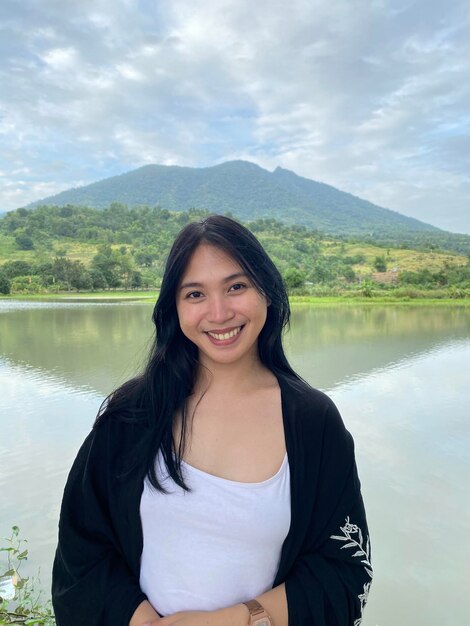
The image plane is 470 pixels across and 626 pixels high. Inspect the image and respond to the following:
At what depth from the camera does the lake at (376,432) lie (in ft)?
8.27

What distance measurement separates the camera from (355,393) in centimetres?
612

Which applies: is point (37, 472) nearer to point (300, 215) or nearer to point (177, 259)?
point (177, 259)

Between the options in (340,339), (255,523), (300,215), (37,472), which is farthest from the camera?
(300,215)

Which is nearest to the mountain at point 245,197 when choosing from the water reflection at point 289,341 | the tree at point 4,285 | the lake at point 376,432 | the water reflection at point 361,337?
the tree at point 4,285

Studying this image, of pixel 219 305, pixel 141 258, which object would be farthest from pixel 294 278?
pixel 219 305

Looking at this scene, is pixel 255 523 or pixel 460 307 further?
pixel 460 307

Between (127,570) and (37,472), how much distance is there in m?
3.07

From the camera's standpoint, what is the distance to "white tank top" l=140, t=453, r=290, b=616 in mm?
805

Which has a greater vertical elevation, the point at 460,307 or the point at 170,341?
the point at 170,341

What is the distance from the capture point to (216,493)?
0.81m

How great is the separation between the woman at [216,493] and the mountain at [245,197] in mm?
77643

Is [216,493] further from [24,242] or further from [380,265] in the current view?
[24,242]

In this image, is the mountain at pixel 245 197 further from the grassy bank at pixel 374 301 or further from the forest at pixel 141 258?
the grassy bank at pixel 374 301

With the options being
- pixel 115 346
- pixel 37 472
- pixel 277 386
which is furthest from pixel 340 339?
pixel 277 386
